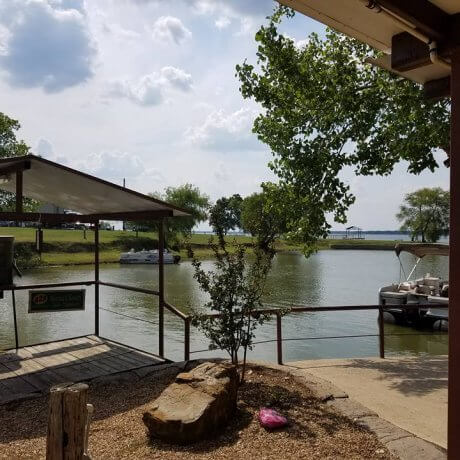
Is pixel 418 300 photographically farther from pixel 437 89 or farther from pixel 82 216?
pixel 437 89

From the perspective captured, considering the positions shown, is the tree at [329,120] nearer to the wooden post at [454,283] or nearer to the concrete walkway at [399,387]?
the concrete walkway at [399,387]

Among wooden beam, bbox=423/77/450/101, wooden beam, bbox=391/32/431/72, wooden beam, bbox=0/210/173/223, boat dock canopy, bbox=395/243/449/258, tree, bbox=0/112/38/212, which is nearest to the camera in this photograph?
wooden beam, bbox=391/32/431/72

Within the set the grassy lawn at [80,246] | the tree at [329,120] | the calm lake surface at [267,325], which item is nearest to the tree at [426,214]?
the grassy lawn at [80,246]

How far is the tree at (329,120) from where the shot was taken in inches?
323

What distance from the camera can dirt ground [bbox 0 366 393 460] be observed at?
3607mm

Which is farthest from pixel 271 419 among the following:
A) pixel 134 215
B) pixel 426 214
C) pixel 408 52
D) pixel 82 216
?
pixel 426 214

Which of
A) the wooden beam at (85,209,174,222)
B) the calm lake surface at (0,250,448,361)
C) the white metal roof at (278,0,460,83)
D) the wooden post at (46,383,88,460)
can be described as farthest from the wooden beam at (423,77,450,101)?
the wooden beam at (85,209,174,222)

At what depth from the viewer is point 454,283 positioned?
203cm

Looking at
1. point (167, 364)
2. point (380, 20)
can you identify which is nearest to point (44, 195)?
point (167, 364)

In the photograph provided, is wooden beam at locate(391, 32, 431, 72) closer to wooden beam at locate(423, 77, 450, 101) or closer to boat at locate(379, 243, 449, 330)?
wooden beam at locate(423, 77, 450, 101)

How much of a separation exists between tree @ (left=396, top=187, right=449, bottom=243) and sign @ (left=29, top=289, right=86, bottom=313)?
1992 inches

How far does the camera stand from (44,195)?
7488 millimetres

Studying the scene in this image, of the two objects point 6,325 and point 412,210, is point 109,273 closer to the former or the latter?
point 6,325

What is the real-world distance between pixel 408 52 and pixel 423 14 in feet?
1.43
